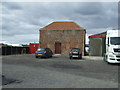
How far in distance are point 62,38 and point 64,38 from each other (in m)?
0.44

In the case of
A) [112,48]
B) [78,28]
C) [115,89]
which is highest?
[78,28]

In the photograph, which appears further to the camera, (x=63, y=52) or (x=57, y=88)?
(x=63, y=52)

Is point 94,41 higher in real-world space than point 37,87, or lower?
higher

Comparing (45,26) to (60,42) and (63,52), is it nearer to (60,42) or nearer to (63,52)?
(60,42)

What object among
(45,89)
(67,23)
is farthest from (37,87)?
(67,23)

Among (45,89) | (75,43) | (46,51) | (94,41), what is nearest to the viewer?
(45,89)

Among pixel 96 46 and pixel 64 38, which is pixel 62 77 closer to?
pixel 96 46

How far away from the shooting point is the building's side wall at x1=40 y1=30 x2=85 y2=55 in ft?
94.2

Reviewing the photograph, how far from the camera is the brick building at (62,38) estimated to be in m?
28.8

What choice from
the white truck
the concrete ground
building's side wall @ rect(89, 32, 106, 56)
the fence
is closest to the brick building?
building's side wall @ rect(89, 32, 106, 56)

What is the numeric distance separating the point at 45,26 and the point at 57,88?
2659 centimetres

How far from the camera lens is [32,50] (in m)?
34.4

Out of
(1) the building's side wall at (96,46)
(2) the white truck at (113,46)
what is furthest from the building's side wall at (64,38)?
(2) the white truck at (113,46)

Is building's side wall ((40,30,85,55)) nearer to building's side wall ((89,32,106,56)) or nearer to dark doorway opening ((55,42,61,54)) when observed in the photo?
dark doorway opening ((55,42,61,54))
